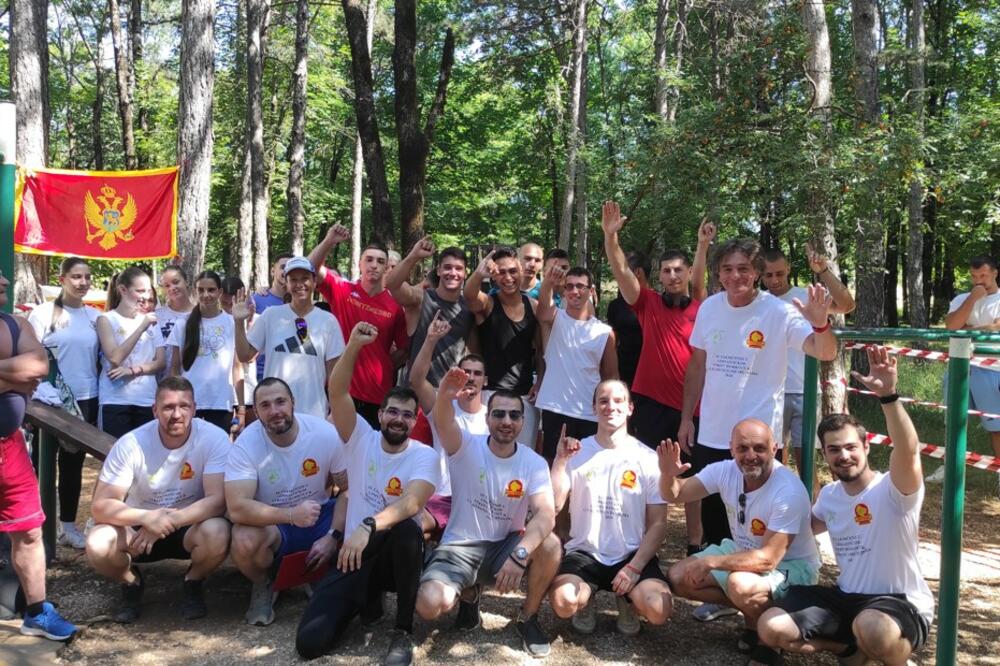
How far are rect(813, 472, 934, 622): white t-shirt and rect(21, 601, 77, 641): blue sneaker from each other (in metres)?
3.76

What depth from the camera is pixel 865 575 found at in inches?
142

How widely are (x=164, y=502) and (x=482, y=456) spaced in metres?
1.78

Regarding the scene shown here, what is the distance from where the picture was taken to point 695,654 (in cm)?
396

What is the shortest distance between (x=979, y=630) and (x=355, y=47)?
31.3 feet

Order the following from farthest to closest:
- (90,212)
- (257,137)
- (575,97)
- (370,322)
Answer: (575,97)
(257,137)
(90,212)
(370,322)

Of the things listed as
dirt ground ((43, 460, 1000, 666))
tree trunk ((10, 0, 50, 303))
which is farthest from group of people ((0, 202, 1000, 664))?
tree trunk ((10, 0, 50, 303))

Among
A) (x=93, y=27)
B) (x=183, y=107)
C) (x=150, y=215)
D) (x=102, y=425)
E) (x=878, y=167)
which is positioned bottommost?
(x=102, y=425)

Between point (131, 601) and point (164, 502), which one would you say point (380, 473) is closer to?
point (164, 502)

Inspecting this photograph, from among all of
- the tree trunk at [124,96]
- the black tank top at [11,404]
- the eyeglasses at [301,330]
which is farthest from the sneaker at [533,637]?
the tree trunk at [124,96]

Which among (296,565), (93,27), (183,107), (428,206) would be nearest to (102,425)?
(296,565)

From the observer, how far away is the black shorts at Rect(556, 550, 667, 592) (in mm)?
4074

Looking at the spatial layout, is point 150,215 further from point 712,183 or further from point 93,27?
point 93,27

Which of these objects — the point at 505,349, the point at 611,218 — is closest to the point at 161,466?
the point at 505,349

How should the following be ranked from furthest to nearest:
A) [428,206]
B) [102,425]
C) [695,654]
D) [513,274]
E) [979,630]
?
1. [428,206]
2. [102,425]
3. [513,274]
4. [979,630]
5. [695,654]
